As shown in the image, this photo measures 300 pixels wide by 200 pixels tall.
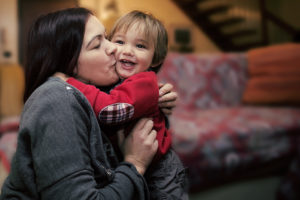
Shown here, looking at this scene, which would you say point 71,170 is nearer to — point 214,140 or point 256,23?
point 214,140

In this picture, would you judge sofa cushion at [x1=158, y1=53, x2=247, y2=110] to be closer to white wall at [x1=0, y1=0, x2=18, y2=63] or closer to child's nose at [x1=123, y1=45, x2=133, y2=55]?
child's nose at [x1=123, y1=45, x2=133, y2=55]

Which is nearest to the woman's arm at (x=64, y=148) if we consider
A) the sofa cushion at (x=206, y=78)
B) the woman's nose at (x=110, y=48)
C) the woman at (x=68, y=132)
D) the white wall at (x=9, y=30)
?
the woman at (x=68, y=132)

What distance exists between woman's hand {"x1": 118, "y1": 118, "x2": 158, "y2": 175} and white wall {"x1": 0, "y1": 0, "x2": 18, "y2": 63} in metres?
3.46

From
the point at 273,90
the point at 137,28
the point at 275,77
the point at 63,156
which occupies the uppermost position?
the point at 137,28

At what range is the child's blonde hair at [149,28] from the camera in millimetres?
600

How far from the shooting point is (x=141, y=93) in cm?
59

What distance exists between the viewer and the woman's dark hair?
52 cm

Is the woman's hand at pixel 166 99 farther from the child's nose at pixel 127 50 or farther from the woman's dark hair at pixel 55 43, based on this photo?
the woman's dark hair at pixel 55 43

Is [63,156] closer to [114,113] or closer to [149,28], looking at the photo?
[114,113]

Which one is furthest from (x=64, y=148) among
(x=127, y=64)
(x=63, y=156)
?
(x=127, y=64)

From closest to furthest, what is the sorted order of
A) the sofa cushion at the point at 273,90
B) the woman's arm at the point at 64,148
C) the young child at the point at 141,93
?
the woman's arm at the point at 64,148
the young child at the point at 141,93
the sofa cushion at the point at 273,90

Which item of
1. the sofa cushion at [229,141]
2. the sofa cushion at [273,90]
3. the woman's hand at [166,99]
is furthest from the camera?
→ the sofa cushion at [273,90]

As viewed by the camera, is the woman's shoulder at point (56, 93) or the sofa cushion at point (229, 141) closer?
the woman's shoulder at point (56, 93)

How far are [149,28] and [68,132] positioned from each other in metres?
0.31
